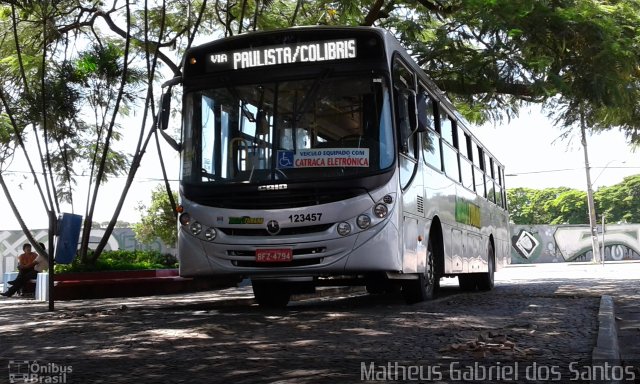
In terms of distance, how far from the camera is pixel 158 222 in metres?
47.9

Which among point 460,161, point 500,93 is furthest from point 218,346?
point 500,93

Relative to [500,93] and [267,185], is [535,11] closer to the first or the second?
[500,93]

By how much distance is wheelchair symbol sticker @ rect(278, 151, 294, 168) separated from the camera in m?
9.27

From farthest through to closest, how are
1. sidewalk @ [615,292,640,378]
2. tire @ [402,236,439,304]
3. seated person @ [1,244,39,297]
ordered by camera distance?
1. seated person @ [1,244,39,297]
2. tire @ [402,236,439,304]
3. sidewalk @ [615,292,640,378]

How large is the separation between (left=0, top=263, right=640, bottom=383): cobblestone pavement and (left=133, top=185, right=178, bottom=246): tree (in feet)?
120

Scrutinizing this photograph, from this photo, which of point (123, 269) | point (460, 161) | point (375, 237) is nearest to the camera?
point (375, 237)

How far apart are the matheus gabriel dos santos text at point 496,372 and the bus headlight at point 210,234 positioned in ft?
14.1

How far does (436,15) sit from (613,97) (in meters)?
4.53

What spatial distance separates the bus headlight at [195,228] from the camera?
956 centimetres

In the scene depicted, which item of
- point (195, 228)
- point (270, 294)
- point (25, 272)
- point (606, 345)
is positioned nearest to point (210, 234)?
point (195, 228)

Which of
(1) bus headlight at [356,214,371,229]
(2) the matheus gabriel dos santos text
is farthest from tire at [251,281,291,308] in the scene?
(2) the matheus gabriel dos santos text

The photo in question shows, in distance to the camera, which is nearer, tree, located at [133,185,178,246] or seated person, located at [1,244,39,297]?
seated person, located at [1,244,39,297]

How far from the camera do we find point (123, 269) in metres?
18.3

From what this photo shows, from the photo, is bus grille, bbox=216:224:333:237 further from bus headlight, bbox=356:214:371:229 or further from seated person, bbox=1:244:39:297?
seated person, bbox=1:244:39:297
